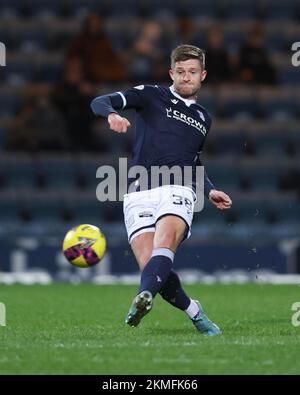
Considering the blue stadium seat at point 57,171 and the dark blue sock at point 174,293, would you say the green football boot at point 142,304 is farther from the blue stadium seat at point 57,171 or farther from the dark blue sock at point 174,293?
the blue stadium seat at point 57,171

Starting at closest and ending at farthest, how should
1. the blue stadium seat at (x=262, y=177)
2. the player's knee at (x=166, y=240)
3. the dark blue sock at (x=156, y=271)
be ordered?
the dark blue sock at (x=156, y=271) < the player's knee at (x=166, y=240) < the blue stadium seat at (x=262, y=177)

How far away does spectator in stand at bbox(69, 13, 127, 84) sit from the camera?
671 inches

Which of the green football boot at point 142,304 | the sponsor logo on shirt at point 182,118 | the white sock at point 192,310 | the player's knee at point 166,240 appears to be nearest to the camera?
the green football boot at point 142,304

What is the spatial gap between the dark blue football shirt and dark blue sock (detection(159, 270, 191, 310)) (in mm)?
757

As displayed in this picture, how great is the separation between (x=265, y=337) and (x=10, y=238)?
7934 mm

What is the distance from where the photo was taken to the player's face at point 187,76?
784 centimetres

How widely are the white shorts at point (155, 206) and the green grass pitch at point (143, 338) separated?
76 centimetres

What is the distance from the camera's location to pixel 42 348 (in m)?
6.71

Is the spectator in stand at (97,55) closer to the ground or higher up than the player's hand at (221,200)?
higher up

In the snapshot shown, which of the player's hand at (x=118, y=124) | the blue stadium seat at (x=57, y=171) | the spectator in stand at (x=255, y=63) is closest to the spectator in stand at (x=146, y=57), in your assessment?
the spectator in stand at (x=255, y=63)

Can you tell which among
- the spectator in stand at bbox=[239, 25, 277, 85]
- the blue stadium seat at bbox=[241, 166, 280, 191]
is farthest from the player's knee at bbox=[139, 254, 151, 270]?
the spectator in stand at bbox=[239, 25, 277, 85]

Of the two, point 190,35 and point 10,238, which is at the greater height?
point 190,35
